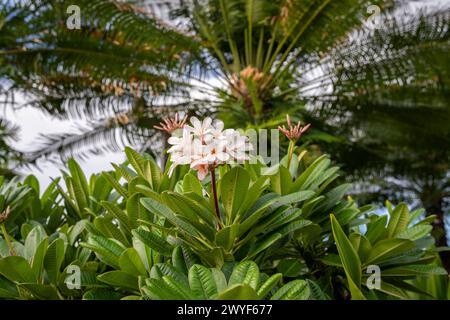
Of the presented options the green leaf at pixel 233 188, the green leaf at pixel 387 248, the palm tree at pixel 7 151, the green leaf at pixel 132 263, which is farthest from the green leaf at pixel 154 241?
the palm tree at pixel 7 151

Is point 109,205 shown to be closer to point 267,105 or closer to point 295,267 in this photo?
point 295,267

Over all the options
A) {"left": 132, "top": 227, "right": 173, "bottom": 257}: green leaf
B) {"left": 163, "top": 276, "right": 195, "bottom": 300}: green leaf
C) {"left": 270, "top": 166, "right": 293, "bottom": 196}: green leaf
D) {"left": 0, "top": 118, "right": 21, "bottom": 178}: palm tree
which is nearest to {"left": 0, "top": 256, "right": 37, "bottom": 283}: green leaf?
{"left": 132, "top": 227, "right": 173, "bottom": 257}: green leaf

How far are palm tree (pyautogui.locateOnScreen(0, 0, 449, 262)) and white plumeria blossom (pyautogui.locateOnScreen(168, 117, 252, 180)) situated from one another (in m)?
3.52

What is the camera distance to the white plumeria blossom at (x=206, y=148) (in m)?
1.10

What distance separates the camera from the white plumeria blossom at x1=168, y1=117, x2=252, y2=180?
1.10 meters

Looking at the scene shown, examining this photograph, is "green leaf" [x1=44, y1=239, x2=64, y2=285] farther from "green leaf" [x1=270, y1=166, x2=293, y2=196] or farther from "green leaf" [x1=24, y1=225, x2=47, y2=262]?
"green leaf" [x1=270, y1=166, x2=293, y2=196]

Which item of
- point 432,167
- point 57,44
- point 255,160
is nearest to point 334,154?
point 432,167

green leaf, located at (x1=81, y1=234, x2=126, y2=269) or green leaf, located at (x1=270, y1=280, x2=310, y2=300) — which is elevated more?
green leaf, located at (x1=81, y1=234, x2=126, y2=269)

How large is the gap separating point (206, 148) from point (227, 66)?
16.0 ft

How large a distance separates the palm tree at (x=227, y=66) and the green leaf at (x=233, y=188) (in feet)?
11.4

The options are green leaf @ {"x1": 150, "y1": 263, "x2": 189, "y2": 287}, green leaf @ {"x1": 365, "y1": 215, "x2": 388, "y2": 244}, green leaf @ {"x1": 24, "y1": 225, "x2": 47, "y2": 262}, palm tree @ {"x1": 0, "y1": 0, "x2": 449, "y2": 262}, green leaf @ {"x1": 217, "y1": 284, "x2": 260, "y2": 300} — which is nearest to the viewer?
green leaf @ {"x1": 217, "y1": 284, "x2": 260, "y2": 300}

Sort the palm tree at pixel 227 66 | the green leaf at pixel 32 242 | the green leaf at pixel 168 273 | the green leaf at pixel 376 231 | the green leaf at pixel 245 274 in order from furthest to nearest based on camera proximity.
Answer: the palm tree at pixel 227 66 < the green leaf at pixel 376 231 < the green leaf at pixel 32 242 < the green leaf at pixel 168 273 < the green leaf at pixel 245 274

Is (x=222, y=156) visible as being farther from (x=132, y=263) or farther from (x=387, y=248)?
(x=387, y=248)

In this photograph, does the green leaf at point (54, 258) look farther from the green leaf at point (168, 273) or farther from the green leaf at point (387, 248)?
the green leaf at point (387, 248)
